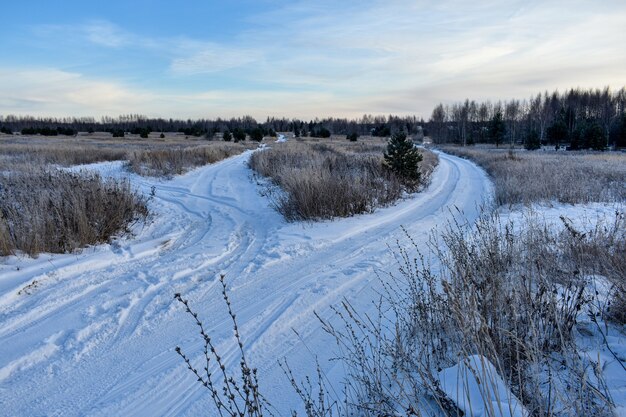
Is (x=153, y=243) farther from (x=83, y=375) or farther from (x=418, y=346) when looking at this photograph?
(x=418, y=346)

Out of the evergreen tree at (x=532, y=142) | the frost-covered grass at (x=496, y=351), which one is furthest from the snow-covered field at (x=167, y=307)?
the evergreen tree at (x=532, y=142)

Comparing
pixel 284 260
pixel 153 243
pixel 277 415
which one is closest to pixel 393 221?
pixel 284 260

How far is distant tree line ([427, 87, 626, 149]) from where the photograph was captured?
54.3 m

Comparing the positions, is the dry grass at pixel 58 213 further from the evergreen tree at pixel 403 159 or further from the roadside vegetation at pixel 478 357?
the evergreen tree at pixel 403 159

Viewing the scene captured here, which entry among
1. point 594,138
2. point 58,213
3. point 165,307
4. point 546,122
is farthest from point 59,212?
point 546,122

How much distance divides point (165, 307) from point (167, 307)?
0.09 ft

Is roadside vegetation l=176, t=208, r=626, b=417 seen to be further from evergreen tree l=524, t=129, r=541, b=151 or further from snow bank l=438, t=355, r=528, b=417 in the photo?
evergreen tree l=524, t=129, r=541, b=151

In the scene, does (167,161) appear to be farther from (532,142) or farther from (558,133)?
(558,133)

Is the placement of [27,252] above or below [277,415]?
above

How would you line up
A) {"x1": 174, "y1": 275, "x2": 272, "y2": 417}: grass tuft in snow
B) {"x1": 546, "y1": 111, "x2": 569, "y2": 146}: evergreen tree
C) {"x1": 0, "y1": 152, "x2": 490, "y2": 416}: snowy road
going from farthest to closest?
{"x1": 546, "y1": 111, "x2": 569, "y2": 146}: evergreen tree < {"x1": 0, "y1": 152, "x2": 490, "y2": 416}: snowy road < {"x1": 174, "y1": 275, "x2": 272, "y2": 417}: grass tuft in snow

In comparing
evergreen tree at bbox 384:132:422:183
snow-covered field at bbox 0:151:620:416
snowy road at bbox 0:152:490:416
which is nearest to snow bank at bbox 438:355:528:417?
snow-covered field at bbox 0:151:620:416

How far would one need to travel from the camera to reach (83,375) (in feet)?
10.8

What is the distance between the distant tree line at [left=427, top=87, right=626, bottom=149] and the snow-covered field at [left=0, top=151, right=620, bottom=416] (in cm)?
5637

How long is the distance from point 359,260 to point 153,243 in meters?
3.87
